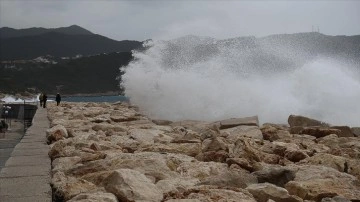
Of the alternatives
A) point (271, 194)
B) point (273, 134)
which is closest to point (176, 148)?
point (271, 194)

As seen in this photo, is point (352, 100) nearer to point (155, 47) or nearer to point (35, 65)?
point (155, 47)

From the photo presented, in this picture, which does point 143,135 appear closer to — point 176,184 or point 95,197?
point 176,184

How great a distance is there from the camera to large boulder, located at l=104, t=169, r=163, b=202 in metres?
2.88

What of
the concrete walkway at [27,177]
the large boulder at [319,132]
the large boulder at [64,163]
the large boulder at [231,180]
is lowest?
the concrete walkway at [27,177]

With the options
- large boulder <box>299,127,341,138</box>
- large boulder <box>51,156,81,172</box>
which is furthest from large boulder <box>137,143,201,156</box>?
large boulder <box>299,127,341,138</box>

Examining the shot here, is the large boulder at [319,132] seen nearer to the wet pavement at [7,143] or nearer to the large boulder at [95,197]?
the wet pavement at [7,143]

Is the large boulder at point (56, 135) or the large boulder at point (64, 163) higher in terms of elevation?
the large boulder at point (64, 163)

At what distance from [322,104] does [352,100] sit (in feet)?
3.67

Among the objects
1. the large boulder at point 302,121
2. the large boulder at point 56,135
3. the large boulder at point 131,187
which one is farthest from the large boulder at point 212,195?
the large boulder at point 302,121

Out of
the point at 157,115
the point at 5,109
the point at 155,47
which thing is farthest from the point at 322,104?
the point at 5,109

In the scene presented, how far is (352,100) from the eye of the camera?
14969 mm

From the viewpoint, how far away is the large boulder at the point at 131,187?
9.45ft

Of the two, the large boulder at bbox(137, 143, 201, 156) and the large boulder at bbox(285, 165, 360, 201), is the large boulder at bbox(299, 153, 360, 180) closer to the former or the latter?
the large boulder at bbox(285, 165, 360, 201)

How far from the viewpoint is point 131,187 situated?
2936 millimetres
